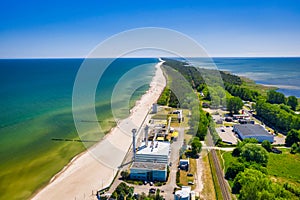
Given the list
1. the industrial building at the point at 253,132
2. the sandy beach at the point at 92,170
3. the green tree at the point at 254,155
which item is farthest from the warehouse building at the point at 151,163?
the industrial building at the point at 253,132

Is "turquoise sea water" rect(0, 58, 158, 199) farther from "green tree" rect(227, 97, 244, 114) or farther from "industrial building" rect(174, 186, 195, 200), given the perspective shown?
"green tree" rect(227, 97, 244, 114)

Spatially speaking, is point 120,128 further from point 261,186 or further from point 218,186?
point 261,186

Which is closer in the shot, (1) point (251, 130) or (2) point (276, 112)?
(1) point (251, 130)

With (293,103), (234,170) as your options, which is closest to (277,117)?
(293,103)

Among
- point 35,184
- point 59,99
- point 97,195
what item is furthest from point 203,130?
point 59,99

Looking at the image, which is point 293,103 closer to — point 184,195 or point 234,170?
point 234,170

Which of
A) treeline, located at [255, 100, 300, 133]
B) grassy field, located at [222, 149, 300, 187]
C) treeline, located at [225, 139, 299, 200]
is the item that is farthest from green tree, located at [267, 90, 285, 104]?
treeline, located at [225, 139, 299, 200]
